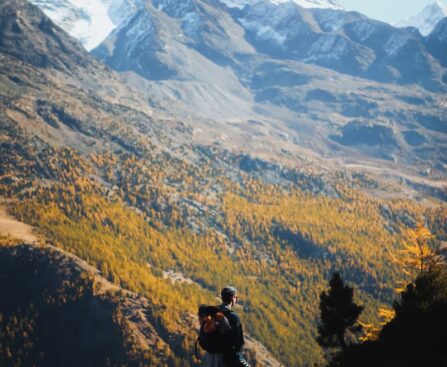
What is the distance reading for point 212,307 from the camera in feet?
50.9

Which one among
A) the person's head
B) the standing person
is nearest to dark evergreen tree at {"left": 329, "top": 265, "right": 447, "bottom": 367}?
the standing person

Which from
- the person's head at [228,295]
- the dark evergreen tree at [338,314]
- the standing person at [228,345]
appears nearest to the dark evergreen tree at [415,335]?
the dark evergreen tree at [338,314]

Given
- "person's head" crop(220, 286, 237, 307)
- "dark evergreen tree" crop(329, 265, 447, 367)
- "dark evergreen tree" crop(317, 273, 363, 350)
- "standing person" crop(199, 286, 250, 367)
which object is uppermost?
"person's head" crop(220, 286, 237, 307)

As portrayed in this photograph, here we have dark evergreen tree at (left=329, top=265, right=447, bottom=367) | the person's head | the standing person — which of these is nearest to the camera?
the standing person

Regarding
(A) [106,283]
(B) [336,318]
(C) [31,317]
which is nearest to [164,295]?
(A) [106,283]

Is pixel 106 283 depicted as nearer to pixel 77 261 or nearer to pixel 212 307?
pixel 77 261

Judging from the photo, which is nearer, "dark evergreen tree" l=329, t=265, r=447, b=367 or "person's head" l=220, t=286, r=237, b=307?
"person's head" l=220, t=286, r=237, b=307

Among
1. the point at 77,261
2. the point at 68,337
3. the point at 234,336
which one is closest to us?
the point at 234,336

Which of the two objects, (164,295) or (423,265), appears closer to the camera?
(423,265)

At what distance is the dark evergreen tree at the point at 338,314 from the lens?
139 ft

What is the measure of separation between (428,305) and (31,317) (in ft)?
529

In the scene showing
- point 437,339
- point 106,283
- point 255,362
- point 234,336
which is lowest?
point 255,362

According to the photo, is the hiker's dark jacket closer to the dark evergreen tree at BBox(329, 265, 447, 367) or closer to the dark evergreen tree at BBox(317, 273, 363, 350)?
A: the dark evergreen tree at BBox(329, 265, 447, 367)

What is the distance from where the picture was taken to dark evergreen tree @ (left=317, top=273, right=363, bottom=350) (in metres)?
42.2
